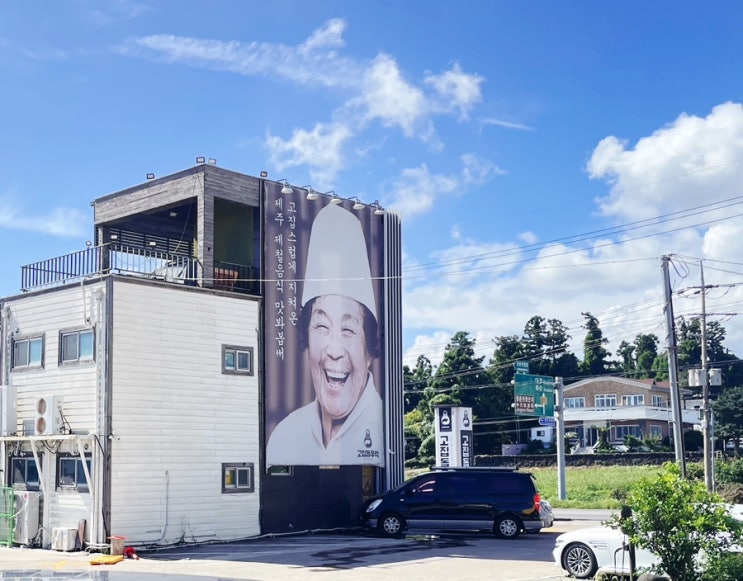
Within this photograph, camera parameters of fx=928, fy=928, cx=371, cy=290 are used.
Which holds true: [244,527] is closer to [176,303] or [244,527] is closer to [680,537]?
[176,303]

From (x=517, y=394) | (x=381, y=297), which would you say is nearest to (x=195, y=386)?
(x=381, y=297)

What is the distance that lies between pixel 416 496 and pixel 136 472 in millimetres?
7370

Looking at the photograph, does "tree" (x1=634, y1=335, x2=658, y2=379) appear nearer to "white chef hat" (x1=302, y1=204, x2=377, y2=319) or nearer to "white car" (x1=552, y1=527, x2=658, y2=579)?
"white chef hat" (x1=302, y1=204, x2=377, y2=319)

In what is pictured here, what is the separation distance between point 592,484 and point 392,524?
91.0 feet

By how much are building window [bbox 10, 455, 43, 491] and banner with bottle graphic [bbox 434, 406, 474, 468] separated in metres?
13.4

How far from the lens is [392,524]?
80.0 ft

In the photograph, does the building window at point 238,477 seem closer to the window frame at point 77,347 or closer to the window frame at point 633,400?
the window frame at point 77,347

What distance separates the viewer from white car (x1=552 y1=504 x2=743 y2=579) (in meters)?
15.5

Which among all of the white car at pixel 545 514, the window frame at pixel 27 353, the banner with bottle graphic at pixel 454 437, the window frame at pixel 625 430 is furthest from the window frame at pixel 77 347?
the window frame at pixel 625 430

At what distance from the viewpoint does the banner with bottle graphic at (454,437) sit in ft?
102

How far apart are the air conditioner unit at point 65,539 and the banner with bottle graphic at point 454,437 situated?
44.6ft

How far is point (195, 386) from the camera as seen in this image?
2286cm

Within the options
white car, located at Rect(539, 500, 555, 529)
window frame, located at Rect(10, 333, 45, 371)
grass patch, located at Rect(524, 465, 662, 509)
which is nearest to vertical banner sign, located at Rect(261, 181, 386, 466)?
white car, located at Rect(539, 500, 555, 529)

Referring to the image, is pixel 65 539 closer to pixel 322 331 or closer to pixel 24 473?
pixel 24 473
